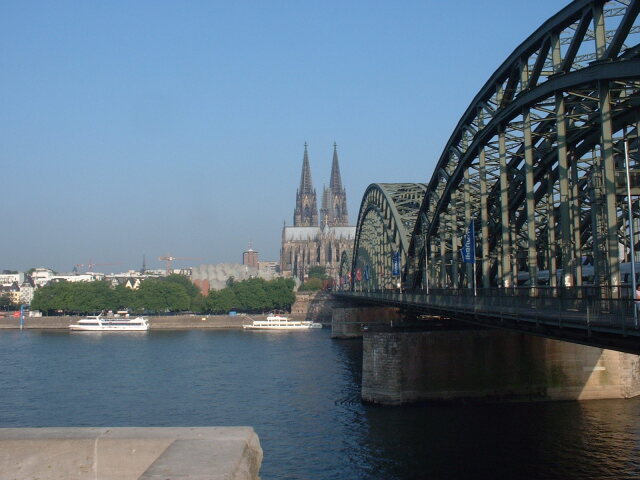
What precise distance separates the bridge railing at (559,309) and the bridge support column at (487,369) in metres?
3.87

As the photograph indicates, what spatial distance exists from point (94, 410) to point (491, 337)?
2501 cm

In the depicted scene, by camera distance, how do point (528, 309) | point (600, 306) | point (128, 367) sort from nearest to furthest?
1. point (600, 306)
2. point (528, 309)
3. point (128, 367)

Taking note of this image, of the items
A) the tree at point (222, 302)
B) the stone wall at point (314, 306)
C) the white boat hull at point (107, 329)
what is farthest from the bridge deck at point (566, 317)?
the tree at point (222, 302)

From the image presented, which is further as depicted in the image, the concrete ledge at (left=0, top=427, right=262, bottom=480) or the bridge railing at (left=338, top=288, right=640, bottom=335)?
the bridge railing at (left=338, top=288, right=640, bottom=335)

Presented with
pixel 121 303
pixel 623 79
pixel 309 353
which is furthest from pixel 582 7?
pixel 121 303

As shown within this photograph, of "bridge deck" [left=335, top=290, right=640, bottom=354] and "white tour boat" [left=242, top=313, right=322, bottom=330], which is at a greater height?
"bridge deck" [left=335, top=290, right=640, bottom=354]

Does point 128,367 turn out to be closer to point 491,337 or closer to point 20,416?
point 20,416

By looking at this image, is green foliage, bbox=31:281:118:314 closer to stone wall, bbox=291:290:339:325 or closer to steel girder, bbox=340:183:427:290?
stone wall, bbox=291:290:339:325

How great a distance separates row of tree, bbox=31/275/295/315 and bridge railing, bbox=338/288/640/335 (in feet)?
429

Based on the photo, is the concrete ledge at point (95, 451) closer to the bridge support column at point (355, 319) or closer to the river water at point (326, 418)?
the river water at point (326, 418)

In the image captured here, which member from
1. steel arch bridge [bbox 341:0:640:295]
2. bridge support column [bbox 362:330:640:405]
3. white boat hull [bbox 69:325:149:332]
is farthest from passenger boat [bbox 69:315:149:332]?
bridge support column [bbox 362:330:640:405]

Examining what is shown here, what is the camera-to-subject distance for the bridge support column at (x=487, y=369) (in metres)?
43.5

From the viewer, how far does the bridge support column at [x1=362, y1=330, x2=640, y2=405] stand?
4347 centimetres

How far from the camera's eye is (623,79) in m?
28.9
